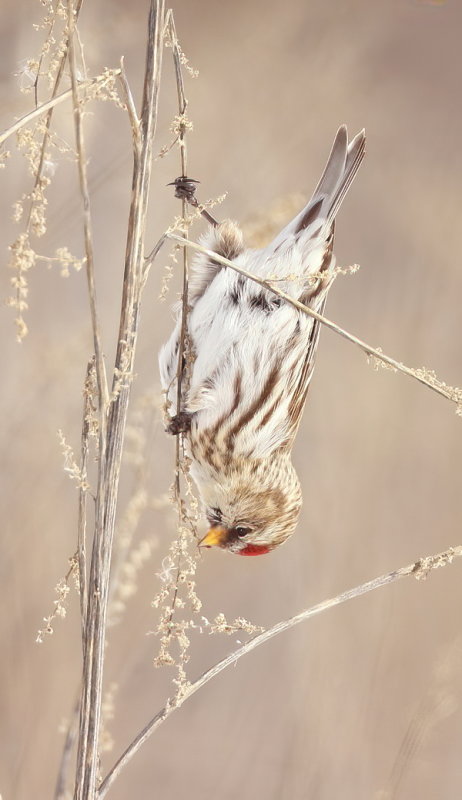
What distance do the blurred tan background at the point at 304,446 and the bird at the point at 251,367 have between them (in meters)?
0.25

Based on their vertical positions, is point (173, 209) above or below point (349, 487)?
above

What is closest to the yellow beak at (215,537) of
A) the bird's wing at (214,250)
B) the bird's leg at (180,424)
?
the bird's leg at (180,424)

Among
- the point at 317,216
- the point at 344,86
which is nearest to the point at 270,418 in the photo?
the point at 317,216

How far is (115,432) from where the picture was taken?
51 centimetres

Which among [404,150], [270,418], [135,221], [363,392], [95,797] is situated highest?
[404,150]

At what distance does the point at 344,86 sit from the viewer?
1281 mm

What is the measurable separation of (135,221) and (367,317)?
2.94 feet

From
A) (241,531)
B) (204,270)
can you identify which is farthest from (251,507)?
(204,270)

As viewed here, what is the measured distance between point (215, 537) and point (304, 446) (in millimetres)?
455

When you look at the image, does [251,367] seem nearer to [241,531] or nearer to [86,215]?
[241,531]

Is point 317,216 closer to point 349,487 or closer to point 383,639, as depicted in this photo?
point 349,487

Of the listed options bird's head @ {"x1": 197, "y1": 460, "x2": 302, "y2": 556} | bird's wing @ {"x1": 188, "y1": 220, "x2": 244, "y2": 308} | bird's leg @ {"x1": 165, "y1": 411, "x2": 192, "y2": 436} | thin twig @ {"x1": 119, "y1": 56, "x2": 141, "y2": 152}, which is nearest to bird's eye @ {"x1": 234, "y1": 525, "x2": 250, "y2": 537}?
bird's head @ {"x1": 197, "y1": 460, "x2": 302, "y2": 556}

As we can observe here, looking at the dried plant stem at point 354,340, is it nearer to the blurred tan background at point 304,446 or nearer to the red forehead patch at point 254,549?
the red forehead patch at point 254,549

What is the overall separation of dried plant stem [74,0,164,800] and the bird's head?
412 mm
